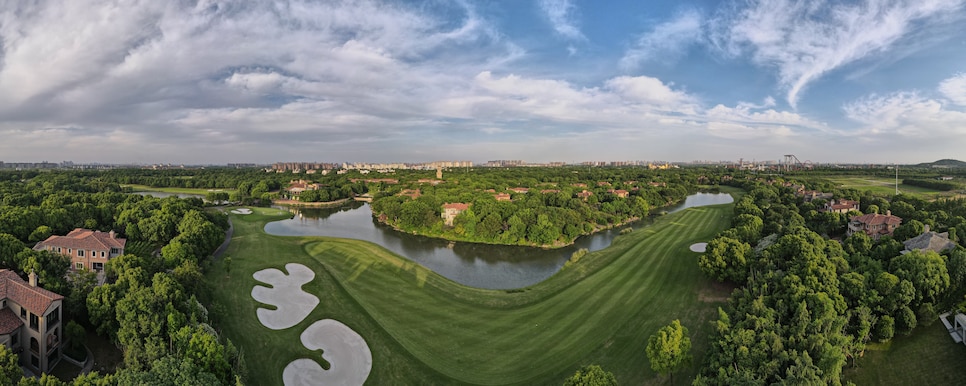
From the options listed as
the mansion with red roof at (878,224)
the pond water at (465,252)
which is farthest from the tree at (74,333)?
the mansion with red roof at (878,224)

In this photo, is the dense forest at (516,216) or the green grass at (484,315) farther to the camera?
the dense forest at (516,216)

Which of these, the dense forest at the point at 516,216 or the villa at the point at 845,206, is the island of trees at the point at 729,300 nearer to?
the villa at the point at 845,206

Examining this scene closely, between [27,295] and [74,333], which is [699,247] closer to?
[74,333]

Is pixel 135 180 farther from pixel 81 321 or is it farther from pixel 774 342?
pixel 774 342

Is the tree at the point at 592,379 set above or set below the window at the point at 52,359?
above

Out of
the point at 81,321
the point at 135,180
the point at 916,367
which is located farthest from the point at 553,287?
the point at 135,180

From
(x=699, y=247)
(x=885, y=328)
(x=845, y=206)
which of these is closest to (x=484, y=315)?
(x=885, y=328)

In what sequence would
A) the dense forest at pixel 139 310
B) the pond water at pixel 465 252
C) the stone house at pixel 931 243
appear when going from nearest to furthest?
the dense forest at pixel 139 310, the stone house at pixel 931 243, the pond water at pixel 465 252
